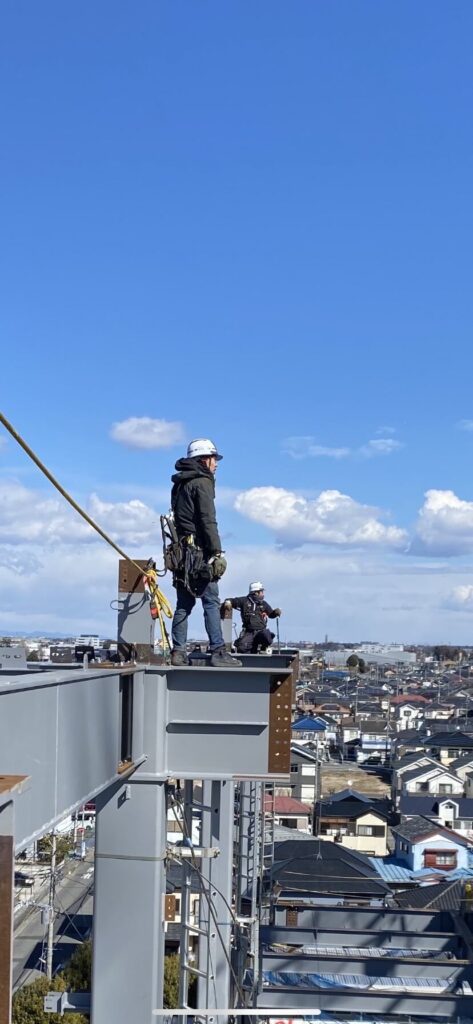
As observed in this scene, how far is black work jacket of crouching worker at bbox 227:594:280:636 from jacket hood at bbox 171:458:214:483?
4733 mm

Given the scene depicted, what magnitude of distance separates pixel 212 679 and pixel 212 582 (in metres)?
0.73

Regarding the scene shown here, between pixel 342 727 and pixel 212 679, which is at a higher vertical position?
pixel 212 679

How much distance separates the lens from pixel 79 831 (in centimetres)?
3550

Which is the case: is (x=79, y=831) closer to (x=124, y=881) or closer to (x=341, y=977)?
(x=341, y=977)

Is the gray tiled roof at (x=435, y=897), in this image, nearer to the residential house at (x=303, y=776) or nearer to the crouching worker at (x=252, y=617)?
the crouching worker at (x=252, y=617)

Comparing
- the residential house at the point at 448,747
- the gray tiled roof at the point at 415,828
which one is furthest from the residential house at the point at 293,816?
the residential house at the point at 448,747

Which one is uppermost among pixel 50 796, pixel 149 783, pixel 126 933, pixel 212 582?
pixel 212 582

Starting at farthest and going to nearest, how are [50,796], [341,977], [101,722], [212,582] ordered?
1. [341,977]
2. [212,582]
3. [101,722]
4. [50,796]

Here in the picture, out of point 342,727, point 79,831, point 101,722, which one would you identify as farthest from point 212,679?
point 342,727

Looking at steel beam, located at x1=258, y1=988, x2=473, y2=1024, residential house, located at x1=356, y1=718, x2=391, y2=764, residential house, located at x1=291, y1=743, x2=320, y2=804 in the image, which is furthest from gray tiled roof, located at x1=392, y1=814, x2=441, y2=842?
residential house, located at x1=356, y1=718, x2=391, y2=764

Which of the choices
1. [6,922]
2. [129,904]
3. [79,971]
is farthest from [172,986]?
[6,922]

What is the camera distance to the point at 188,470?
228 inches

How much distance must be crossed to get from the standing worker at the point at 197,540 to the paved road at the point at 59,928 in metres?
18.0

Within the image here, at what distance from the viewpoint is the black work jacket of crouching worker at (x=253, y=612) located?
1038cm
